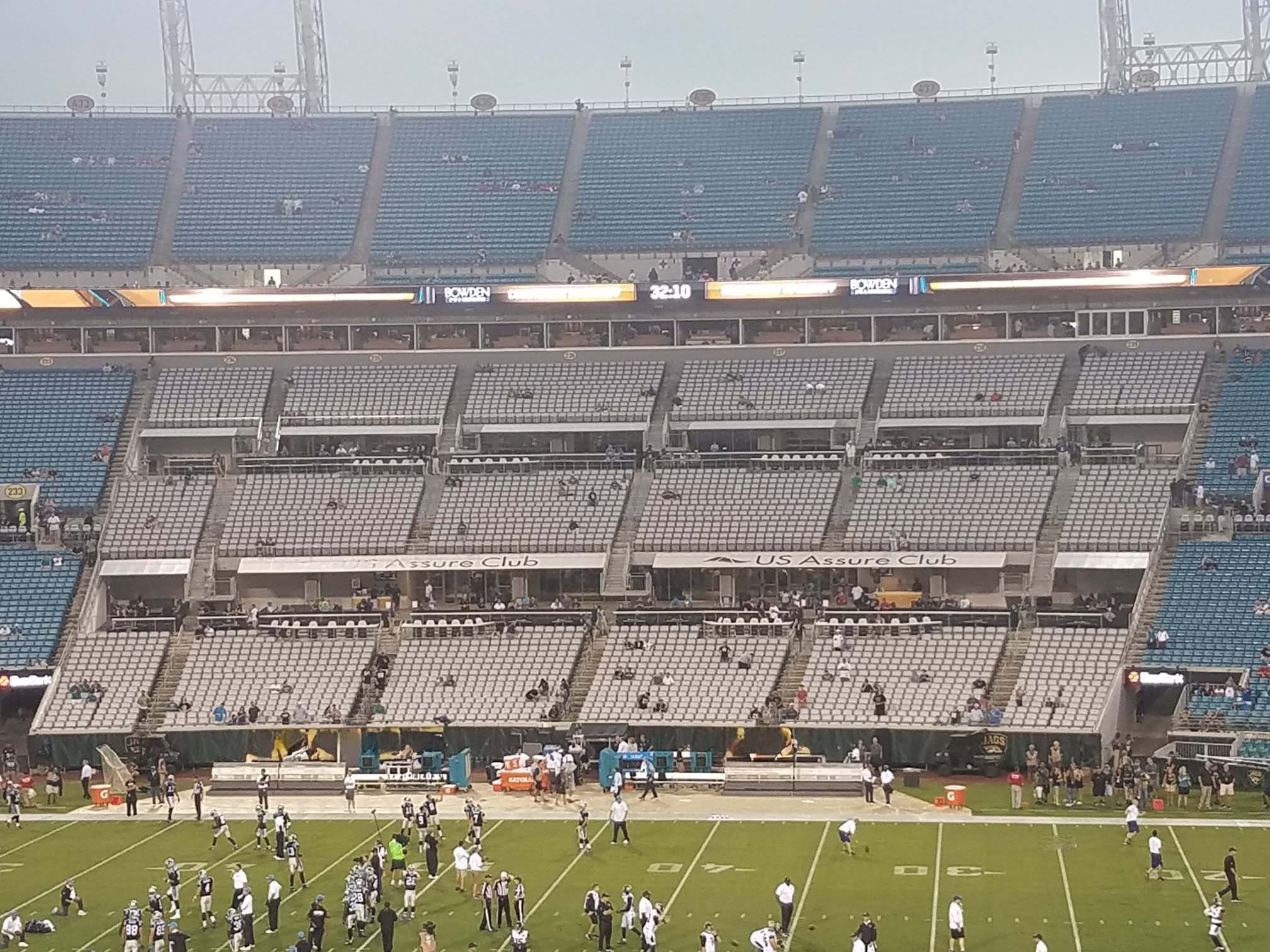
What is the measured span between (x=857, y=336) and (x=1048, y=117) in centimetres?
1298

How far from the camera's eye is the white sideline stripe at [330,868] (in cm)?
3359

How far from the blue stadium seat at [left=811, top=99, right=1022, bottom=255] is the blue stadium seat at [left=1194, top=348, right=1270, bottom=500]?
10280 millimetres

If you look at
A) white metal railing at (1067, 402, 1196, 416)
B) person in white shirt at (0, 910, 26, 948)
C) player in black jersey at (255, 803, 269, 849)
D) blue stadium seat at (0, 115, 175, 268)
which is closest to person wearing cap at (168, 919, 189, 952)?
person in white shirt at (0, 910, 26, 948)

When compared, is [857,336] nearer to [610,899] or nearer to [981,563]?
[981,563]

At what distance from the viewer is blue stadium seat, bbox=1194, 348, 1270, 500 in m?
58.8

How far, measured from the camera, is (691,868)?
1526 inches

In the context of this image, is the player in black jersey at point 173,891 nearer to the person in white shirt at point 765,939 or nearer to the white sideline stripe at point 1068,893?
the person in white shirt at point 765,939

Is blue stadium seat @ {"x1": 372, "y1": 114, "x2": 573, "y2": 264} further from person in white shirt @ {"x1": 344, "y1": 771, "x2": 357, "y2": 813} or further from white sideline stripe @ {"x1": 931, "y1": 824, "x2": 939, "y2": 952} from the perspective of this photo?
white sideline stripe @ {"x1": 931, "y1": 824, "x2": 939, "y2": 952}

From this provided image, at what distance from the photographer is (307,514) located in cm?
6278

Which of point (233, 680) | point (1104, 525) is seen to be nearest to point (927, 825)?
point (1104, 525)

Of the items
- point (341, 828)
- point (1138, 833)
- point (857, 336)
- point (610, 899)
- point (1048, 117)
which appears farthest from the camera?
point (1048, 117)

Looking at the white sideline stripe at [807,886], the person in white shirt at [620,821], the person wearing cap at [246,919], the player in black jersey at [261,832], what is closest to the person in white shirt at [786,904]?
the white sideline stripe at [807,886]

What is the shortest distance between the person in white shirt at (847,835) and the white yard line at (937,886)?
174 cm

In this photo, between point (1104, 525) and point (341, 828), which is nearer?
point (341, 828)
